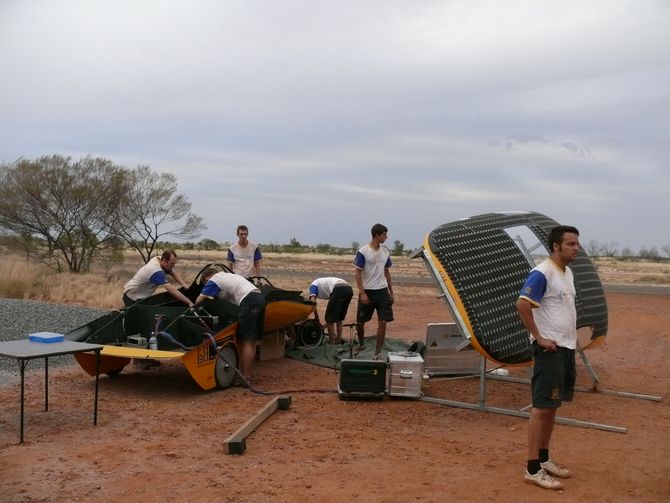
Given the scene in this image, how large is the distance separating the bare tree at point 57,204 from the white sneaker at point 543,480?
2342cm

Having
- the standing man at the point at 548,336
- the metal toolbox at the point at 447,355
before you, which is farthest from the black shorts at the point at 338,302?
the standing man at the point at 548,336

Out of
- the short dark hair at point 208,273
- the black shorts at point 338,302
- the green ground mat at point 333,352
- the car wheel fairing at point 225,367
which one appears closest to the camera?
the car wheel fairing at point 225,367

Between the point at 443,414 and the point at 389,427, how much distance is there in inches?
33.8

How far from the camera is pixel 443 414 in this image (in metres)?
7.32

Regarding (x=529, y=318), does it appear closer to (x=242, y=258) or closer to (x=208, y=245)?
(x=242, y=258)

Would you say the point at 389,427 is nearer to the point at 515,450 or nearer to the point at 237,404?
the point at 515,450

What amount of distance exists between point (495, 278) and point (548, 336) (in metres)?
2.53

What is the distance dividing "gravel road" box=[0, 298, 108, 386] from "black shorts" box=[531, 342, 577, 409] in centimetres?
710

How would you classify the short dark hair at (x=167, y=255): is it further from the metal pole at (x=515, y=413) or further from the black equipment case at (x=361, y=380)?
the metal pole at (x=515, y=413)

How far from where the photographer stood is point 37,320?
13336 mm

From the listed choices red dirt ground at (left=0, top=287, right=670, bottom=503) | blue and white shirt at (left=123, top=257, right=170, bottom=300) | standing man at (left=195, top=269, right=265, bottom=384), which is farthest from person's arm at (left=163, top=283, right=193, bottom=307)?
red dirt ground at (left=0, top=287, right=670, bottom=503)

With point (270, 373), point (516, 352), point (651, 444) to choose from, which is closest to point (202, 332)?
point (270, 373)

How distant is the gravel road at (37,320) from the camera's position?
10117mm

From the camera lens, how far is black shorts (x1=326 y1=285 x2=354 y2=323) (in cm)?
1046
